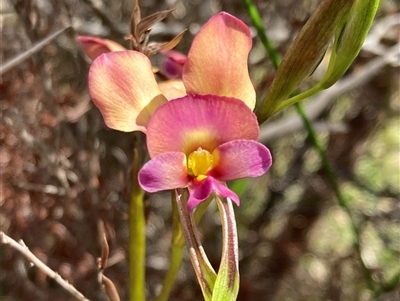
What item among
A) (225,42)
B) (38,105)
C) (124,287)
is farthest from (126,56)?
(124,287)

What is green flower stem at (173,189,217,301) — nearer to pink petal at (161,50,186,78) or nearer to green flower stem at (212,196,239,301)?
green flower stem at (212,196,239,301)

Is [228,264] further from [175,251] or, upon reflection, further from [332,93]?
[332,93]

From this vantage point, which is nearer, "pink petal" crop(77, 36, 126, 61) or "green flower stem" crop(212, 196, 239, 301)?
"green flower stem" crop(212, 196, 239, 301)

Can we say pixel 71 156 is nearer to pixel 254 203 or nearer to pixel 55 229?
pixel 55 229

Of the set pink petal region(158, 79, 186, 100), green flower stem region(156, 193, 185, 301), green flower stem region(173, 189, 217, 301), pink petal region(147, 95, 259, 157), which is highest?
pink petal region(147, 95, 259, 157)

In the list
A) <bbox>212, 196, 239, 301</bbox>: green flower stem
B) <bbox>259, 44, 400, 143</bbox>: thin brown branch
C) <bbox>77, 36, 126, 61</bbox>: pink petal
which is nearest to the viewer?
<bbox>212, 196, 239, 301</bbox>: green flower stem

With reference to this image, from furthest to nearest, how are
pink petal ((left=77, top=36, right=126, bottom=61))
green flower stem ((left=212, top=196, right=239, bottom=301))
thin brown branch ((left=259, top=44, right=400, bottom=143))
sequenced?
thin brown branch ((left=259, top=44, right=400, bottom=143))
pink petal ((left=77, top=36, right=126, bottom=61))
green flower stem ((left=212, top=196, right=239, bottom=301))

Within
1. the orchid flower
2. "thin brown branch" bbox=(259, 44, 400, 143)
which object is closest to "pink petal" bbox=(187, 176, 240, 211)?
the orchid flower

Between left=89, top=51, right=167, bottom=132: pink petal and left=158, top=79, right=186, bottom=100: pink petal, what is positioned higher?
left=89, top=51, right=167, bottom=132: pink petal

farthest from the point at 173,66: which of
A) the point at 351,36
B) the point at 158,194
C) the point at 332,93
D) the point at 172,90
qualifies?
the point at 158,194
